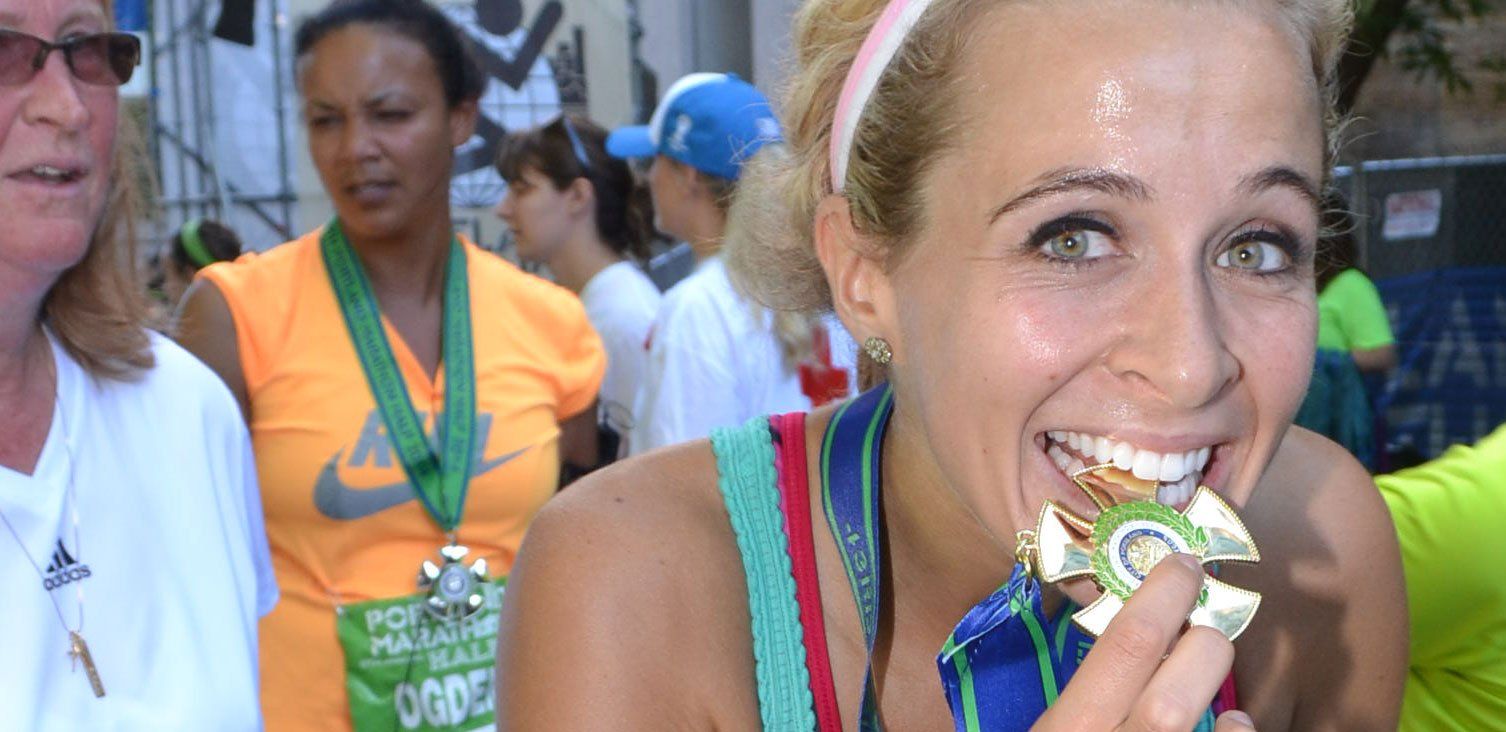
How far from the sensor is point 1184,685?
136cm

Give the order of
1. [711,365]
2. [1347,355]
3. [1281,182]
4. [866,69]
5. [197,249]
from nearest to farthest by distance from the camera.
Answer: [1281,182]
[866,69]
[711,365]
[1347,355]
[197,249]

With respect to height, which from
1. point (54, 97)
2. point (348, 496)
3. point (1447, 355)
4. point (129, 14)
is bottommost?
point (1447, 355)

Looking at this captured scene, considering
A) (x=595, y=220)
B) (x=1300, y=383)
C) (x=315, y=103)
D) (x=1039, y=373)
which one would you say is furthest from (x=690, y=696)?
(x=595, y=220)

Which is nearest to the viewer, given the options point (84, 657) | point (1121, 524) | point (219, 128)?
point (1121, 524)

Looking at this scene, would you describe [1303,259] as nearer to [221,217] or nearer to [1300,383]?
[1300,383]

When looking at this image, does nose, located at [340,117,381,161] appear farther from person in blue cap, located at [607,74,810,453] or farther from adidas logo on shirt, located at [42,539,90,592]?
adidas logo on shirt, located at [42,539,90,592]

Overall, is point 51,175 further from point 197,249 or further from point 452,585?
point 197,249

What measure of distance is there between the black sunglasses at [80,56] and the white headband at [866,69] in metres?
1.20

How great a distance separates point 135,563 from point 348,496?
1017 mm

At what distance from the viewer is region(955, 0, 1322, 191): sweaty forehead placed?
1.61 metres

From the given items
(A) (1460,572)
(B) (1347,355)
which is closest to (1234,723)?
(A) (1460,572)

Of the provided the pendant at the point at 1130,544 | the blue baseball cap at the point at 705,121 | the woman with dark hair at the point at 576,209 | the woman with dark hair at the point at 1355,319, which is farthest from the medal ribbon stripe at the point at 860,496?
the woman with dark hair at the point at 1355,319

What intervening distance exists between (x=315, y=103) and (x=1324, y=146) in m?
2.62

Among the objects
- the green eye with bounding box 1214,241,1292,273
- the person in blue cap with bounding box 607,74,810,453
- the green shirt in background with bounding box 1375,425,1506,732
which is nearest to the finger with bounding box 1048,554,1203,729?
the green eye with bounding box 1214,241,1292,273
